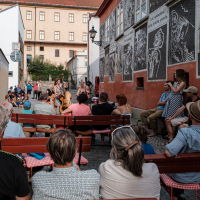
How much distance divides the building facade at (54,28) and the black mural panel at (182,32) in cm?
5162

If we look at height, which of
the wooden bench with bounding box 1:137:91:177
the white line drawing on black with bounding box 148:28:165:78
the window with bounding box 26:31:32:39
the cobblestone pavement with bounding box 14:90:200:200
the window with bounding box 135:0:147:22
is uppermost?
the window with bounding box 26:31:32:39

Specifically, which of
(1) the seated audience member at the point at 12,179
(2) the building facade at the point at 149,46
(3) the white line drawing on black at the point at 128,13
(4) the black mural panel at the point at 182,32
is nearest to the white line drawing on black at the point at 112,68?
(2) the building facade at the point at 149,46

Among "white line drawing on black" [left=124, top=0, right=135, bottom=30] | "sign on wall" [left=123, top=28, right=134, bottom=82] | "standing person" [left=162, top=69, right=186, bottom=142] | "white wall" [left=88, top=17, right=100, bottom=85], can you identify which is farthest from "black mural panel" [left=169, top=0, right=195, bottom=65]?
"white wall" [left=88, top=17, right=100, bottom=85]

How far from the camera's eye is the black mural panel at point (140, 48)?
10875 mm

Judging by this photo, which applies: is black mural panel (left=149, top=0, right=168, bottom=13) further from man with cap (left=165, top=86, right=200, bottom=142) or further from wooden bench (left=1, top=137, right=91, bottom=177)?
wooden bench (left=1, top=137, right=91, bottom=177)

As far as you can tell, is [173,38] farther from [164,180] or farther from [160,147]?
[164,180]

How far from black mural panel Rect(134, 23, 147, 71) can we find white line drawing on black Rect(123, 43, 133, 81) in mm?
694

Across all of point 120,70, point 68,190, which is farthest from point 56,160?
point 120,70

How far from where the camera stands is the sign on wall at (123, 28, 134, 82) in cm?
1279

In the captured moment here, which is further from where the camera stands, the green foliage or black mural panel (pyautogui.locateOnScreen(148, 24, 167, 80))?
the green foliage

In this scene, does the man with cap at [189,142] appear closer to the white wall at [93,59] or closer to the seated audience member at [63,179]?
the seated audience member at [63,179]

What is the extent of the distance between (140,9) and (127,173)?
34.5 ft

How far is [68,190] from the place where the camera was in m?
2.08

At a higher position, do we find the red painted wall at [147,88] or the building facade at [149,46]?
the building facade at [149,46]
